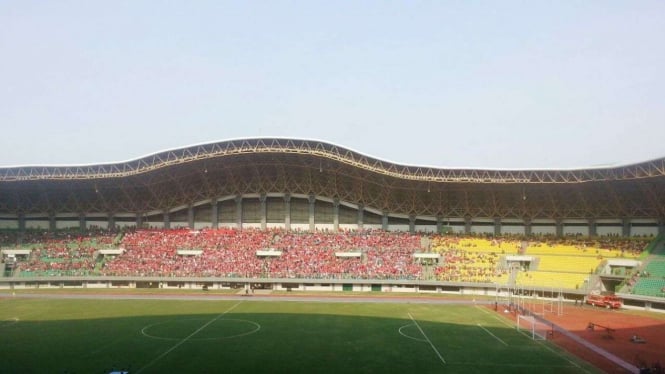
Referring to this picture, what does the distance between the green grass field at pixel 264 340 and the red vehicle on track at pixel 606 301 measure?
12915mm

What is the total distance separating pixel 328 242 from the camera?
70438 millimetres

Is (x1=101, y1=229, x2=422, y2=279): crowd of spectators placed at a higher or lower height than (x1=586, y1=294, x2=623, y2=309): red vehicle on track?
higher

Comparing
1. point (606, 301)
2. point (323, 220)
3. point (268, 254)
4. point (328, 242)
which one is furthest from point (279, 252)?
point (606, 301)

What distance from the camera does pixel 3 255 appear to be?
69562 mm

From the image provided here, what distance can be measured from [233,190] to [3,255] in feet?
98.4

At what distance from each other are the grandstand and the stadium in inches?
9.5

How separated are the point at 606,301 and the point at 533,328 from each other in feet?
67.9

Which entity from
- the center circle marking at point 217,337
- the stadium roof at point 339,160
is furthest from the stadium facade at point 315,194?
the center circle marking at point 217,337

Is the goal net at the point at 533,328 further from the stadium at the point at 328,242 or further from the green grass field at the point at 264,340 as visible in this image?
the green grass field at the point at 264,340

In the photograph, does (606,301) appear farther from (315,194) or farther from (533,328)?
(315,194)

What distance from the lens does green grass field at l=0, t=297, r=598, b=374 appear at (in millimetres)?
28184

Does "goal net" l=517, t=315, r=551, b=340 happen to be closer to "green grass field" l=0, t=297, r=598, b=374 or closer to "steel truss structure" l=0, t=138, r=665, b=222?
"green grass field" l=0, t=297, r=598, b=374

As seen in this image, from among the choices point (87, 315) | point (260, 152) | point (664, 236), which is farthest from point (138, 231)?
point (664, 236)

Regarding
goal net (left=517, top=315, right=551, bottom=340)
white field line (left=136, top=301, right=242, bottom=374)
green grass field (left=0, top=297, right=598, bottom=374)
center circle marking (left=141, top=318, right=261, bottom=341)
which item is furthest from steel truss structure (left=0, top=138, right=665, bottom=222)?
center circle marking (left=141, top=318, right=261, bottom=341)
